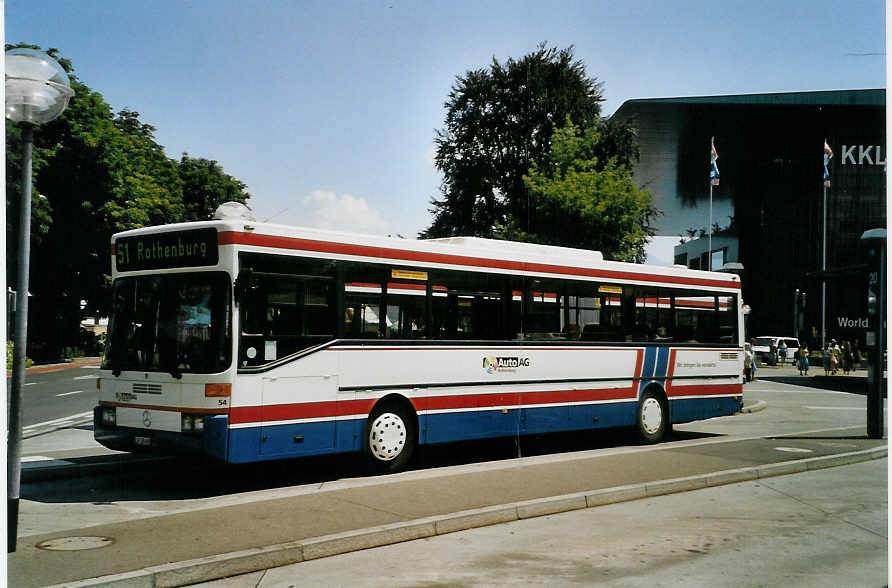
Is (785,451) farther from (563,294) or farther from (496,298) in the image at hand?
(496,298)

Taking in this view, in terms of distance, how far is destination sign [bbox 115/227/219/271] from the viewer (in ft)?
34.1

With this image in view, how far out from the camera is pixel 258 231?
10500mm

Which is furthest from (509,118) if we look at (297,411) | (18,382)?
(18,382)

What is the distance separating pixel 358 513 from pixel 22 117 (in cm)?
461

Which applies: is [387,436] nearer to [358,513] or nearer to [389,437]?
[389,437]

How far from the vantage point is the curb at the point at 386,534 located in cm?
659

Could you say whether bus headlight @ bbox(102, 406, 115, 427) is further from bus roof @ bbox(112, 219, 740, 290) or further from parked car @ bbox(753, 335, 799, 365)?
parked car @ bbox(753, 335, 799, 365)

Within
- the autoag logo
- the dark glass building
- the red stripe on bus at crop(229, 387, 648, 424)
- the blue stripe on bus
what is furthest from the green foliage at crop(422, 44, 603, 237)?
the autoag logo

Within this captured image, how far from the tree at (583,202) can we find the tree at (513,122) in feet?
6.01

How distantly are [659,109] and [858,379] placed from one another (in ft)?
96.2

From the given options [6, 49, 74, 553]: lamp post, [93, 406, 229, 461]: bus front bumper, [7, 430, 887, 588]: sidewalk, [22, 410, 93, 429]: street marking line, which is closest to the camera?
[7, 430, 887, 588]: sidewalk

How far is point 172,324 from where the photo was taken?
10555 millimetres

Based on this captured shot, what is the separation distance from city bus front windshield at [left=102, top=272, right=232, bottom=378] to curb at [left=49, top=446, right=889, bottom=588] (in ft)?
10.2

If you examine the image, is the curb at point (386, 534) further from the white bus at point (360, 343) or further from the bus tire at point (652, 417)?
the bus tire at point (652, 417)
